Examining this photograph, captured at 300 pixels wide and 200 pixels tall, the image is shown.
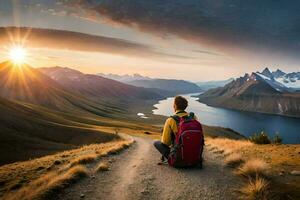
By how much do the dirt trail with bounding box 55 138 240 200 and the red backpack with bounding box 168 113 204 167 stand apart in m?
0.43

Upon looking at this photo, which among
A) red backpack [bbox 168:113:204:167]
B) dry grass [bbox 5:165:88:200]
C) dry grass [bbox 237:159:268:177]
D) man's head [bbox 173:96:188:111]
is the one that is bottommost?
dry grass [bbox 5:165:88:200]

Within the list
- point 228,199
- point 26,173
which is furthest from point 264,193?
point 26,173

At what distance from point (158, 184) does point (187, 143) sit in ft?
7.68

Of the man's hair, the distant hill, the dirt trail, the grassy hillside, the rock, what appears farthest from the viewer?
the distant hill

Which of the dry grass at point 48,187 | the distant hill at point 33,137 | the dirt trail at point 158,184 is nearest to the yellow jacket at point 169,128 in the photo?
the dirt trail at point 158,184

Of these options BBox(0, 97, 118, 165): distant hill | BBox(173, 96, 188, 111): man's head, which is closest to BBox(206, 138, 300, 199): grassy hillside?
BBox(173, 96, 188, 111): man's head

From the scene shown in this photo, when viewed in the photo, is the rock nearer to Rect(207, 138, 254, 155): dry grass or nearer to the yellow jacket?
the yellow jacket

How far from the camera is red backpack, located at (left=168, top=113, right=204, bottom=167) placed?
1210 centimetres

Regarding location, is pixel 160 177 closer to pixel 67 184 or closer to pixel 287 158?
pixel 67 184

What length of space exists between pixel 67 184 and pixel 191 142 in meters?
5.15

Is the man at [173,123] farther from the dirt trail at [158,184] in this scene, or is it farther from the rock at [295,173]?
the rock at [295,173]

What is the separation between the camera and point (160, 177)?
38.0 ft

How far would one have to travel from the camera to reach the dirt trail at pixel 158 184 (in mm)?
9508

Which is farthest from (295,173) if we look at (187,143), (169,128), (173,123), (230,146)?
(230,146)
